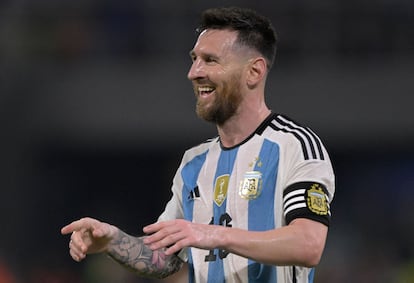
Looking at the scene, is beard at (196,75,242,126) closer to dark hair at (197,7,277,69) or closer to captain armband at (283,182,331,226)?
dark hair at (197,7,277,69)

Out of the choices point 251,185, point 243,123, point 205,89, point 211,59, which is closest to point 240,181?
point 251,185

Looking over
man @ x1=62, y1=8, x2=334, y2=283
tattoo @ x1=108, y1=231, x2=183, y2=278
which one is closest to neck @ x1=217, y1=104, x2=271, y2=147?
man @ x1=62, y1=8, x2=334, y2=283

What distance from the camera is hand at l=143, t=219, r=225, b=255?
4488mm

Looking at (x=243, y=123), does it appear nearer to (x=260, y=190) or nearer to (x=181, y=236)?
(x=260, y=190)

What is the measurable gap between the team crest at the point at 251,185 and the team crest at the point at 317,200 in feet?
1.15

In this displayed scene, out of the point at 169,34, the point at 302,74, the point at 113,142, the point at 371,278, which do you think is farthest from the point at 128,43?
the point at 371,278

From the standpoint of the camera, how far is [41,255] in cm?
1648

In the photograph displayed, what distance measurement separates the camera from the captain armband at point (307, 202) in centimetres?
485

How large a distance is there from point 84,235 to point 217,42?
1226mm

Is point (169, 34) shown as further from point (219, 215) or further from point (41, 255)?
point (219, 215)

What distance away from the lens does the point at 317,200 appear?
4902 mm

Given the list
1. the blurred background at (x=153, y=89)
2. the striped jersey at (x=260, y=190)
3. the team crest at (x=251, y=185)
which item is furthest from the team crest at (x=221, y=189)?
the blurred background at (x=153, y=89)

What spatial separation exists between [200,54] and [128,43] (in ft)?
40.4

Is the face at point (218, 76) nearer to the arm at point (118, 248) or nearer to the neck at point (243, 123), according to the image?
the neck at point (243, 123)
